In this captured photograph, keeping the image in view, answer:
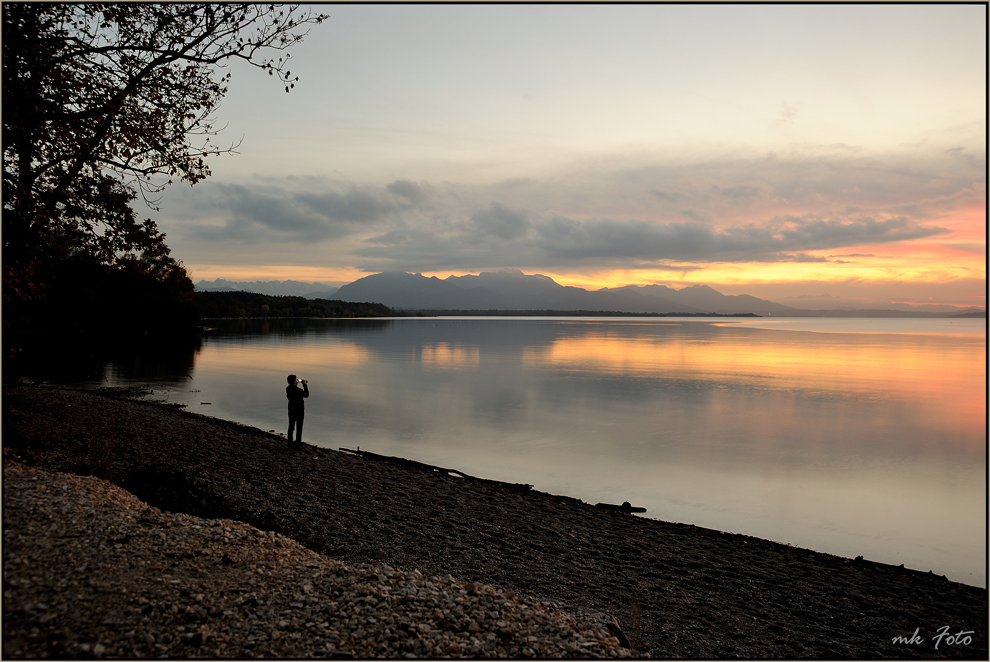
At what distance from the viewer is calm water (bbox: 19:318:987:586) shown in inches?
587

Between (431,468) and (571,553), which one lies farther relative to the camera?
(431,468)

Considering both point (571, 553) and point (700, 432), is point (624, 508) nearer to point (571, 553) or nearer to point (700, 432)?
point (571, 553)

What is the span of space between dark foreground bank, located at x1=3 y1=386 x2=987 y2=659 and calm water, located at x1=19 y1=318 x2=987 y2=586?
2974 millimetres

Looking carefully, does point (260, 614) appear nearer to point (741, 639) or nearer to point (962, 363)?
point (741, 639)

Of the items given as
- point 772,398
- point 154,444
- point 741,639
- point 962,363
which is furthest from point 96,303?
point 962,363

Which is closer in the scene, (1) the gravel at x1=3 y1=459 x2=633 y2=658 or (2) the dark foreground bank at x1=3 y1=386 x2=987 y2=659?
(1) the gravel at x1=3 y1=459 x2=633 y2=658

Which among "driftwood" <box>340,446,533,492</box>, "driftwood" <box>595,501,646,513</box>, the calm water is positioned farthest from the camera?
"driftwood" <box>340,446,533,492</box>
